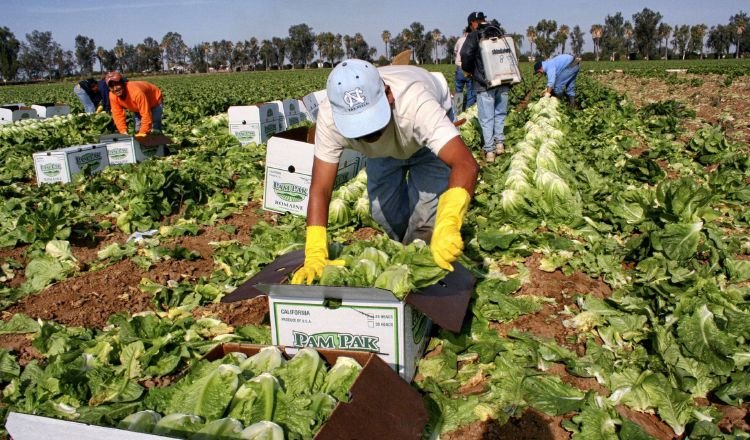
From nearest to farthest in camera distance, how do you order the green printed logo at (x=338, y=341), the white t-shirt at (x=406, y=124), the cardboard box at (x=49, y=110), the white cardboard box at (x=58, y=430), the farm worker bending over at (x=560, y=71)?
the white cardboard box at (x=58, y=430) < the green printed logo at (x=338, y=341) < the white t-shirt at (x=406, y=124) < the farm worker bending over at (x=560, y=71) < the cardboard box at (x=49, y=110)

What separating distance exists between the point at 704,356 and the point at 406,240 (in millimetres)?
2552

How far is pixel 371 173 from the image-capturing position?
15.9 ft

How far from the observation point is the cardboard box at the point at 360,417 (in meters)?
1.96

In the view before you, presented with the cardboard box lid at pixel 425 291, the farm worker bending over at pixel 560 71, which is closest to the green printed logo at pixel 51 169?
the cardboard box lid at pixel 425 291

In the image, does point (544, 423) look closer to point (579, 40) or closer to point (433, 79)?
point (433, 79)

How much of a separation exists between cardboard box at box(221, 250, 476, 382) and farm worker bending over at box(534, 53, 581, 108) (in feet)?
41.2

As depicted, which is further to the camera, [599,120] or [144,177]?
[599,120]

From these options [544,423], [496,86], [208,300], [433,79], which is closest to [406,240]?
[433,79]

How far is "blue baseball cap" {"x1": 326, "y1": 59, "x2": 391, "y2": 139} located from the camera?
3201 millimetres

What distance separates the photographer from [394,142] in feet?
13.0

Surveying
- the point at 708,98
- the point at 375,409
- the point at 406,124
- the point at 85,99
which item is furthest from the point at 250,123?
the point at 708,98

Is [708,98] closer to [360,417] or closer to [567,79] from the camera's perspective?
[567,79]

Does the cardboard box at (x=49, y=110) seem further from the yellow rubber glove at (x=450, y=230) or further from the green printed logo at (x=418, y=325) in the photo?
the yellow rubber glove at (x=450, y=230)

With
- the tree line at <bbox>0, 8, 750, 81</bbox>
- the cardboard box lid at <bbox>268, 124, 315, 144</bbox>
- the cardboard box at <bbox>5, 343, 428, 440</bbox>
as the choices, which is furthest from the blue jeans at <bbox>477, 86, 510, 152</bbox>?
the tree line at <bbox>0, 8, 750, 81</bbox>
